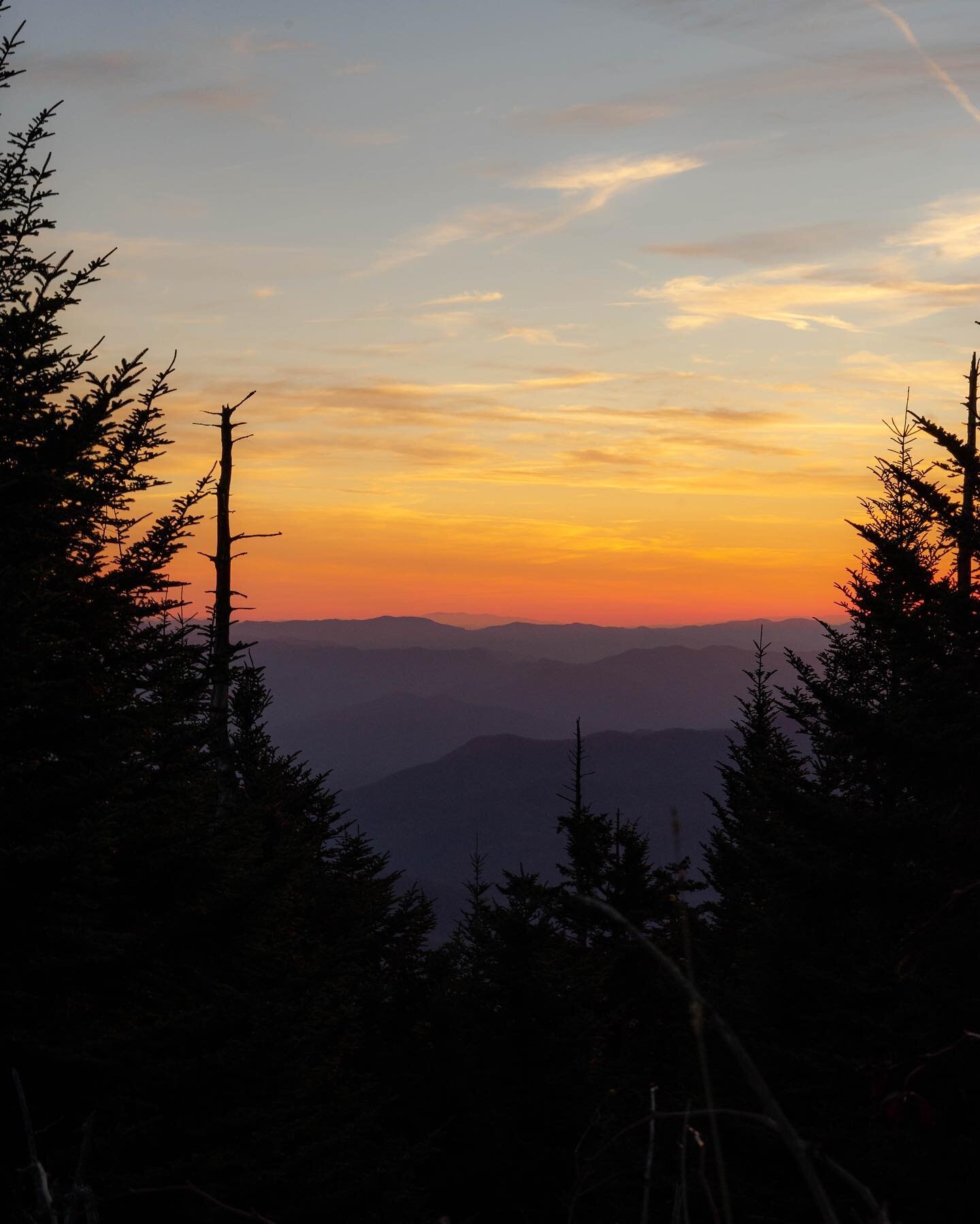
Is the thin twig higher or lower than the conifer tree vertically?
higher

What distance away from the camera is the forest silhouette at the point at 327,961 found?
9.48 metres

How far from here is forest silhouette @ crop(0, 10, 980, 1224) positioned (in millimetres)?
9477

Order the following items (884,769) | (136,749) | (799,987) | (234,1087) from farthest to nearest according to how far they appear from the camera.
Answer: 1. (799,987)
2. (884,769)
3. (136,749)
4. (234,1087)

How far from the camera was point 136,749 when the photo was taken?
1220cm

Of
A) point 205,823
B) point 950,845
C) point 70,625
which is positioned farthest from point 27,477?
point 950,845

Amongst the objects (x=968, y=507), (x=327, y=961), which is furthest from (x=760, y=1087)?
(x=968, y=507)

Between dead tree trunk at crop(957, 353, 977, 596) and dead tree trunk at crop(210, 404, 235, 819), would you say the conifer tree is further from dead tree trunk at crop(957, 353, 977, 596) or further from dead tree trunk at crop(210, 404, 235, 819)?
dead tree trunk at crop(210, 404, 235, 819)

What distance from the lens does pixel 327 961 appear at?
55.2 feet

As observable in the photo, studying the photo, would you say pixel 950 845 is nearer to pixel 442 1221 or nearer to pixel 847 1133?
pixel 847 1133

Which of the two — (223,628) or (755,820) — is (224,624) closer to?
(223,628)

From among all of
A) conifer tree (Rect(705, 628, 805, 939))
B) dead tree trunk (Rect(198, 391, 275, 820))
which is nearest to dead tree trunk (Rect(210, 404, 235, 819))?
dead tree trunk (Rect(198, 391, 275, 820))

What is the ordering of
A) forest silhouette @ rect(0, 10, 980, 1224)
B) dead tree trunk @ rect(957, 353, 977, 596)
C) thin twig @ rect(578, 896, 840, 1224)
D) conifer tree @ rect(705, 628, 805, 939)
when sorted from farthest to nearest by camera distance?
conifer tree @ rect(705, 628, 805, 939) < dead tree trunk @ rect(957, 353, 977, 596) < forest silhouette @ rect(0, 10, 980, 1224) < thin twig @ rect(578, 896, 840, 1224)

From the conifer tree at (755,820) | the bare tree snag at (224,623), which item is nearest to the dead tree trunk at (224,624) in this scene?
the bare tree snag at (224,623)

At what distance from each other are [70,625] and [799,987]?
15605 mm
